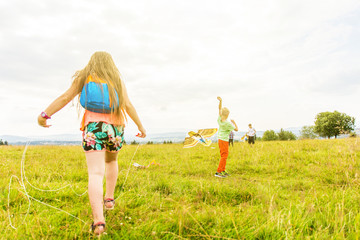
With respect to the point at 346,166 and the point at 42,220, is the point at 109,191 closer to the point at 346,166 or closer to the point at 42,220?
the point at 42,220

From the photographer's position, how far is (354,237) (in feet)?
6.52

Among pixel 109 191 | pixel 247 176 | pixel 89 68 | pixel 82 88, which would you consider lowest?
pixel 247 176

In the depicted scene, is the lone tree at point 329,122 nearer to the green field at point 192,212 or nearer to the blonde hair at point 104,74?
the green field at point 192,212

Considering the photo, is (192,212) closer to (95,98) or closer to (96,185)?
(96,185)

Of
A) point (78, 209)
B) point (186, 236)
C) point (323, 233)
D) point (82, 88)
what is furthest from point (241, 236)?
point (82, 88)

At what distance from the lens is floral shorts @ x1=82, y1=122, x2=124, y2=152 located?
2379 mm

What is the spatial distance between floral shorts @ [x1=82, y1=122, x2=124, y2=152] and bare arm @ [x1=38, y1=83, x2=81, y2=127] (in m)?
0.37

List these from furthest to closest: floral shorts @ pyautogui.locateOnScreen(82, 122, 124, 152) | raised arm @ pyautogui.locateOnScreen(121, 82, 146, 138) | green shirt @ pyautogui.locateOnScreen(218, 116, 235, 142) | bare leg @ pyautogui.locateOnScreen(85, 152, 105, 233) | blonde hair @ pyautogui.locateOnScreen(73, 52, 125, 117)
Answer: green shirt @ pyautogui.locateOnScreen(218, 116, 235, 142), raised arm @ pyautogui.locateOnScreen(121, 82, 146, 138), blonde hair @ pyautogui.locateOnScreen(73, 52, 125, 117), floral shorts @ pyautogui.locateOnScreen(82, 122, 124, 152), bare leg @ pyautogui.locateOnScreen(85, 152, 105, 233)

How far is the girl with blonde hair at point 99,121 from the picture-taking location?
2314mm

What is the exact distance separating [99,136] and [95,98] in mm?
434

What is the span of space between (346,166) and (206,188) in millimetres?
4332

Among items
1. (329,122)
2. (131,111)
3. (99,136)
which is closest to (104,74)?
(131,111)

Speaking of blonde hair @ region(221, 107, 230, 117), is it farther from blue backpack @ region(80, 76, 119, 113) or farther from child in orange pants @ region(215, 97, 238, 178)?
blue backpack @ region(80, 76, 119, 113)

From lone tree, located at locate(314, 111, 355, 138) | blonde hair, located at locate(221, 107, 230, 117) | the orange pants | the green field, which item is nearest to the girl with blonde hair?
the green field
